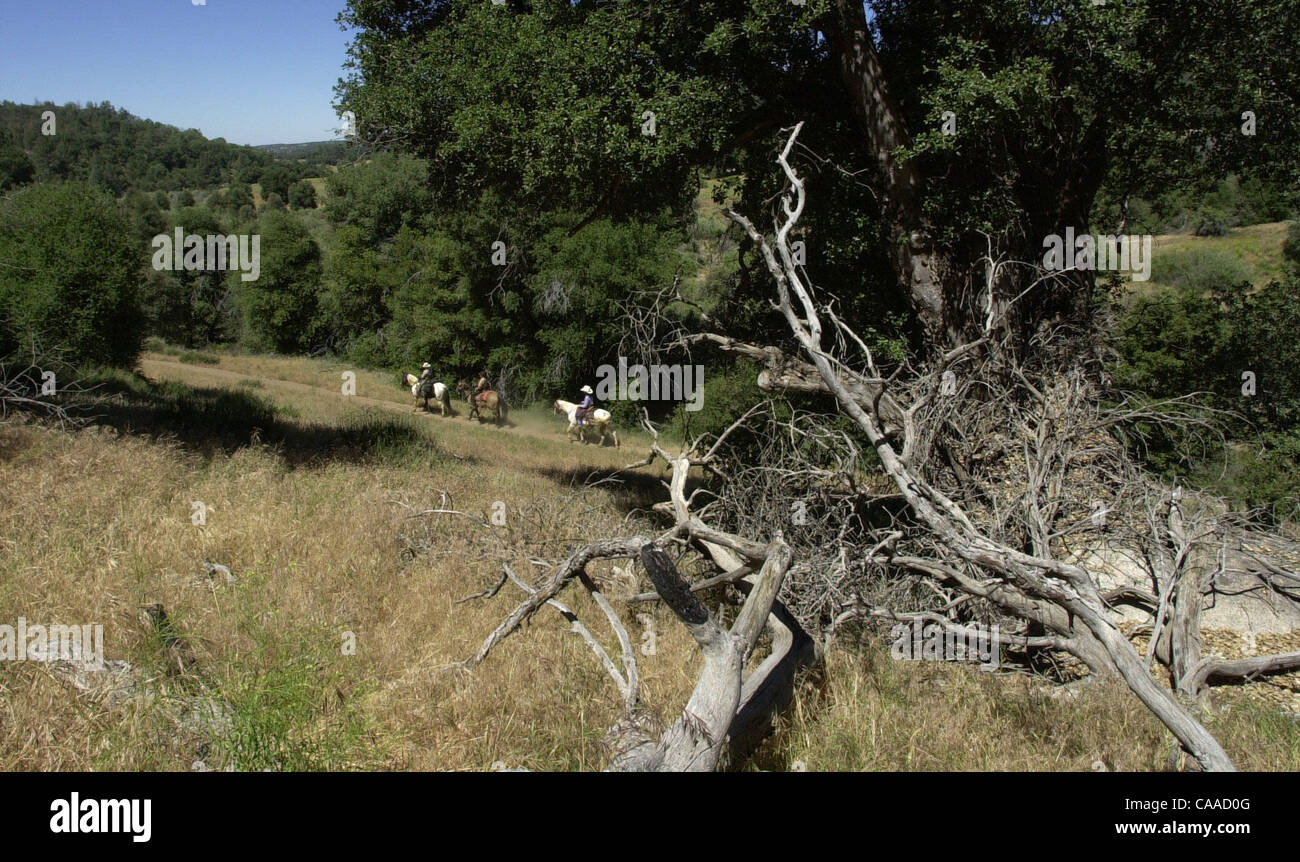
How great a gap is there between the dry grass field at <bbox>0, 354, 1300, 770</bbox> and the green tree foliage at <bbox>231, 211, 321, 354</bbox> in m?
35.4

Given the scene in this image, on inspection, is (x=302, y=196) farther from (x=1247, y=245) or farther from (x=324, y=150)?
(x=1247, y=245)

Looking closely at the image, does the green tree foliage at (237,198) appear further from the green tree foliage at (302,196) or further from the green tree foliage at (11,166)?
the green tree foliage at (11,166)

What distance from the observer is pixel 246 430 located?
12.3 meters

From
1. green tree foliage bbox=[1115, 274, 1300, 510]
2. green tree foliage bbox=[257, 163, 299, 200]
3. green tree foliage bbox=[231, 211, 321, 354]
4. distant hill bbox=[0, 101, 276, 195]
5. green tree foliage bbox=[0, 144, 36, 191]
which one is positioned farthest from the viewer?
green tree foliage bbox=[257, 163, 299, 200]

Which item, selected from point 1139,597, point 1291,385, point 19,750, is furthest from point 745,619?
point 1291,385

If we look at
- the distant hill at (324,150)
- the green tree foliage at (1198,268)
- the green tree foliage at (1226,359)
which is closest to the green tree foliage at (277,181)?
the distant hill at (324,150)

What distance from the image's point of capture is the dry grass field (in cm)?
402

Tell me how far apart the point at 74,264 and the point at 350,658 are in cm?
1867

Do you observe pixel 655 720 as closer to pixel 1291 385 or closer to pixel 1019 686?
pixel 1019 686

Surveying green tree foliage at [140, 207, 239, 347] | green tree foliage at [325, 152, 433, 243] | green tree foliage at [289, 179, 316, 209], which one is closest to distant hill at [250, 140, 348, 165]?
green tree foliage at [325, 152, 433, 243]

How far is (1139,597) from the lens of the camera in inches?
257

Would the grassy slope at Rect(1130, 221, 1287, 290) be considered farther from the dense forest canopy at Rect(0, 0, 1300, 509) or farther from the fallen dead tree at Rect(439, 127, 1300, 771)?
the fallen dead tree at Rect(439, 127, 1300, 771)

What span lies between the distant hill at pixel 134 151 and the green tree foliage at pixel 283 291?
2334cm

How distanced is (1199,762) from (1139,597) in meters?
3.54
